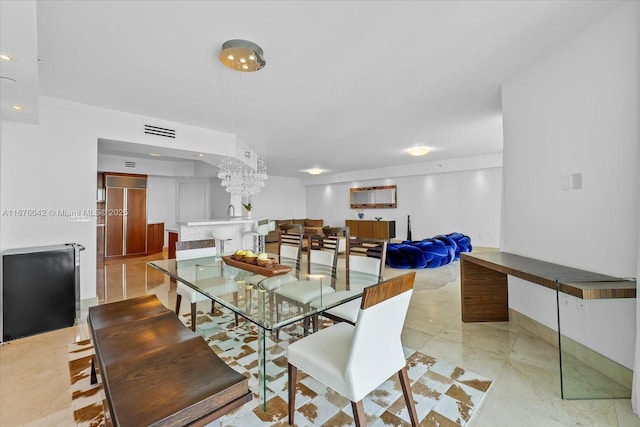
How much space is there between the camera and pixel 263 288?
6.91 feet

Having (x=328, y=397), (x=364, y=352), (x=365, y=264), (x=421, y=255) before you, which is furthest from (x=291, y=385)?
(x=421, y=255)

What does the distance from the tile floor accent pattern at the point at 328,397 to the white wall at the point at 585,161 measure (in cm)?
114

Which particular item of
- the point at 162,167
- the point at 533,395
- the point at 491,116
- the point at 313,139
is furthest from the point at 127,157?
the point at 533,395

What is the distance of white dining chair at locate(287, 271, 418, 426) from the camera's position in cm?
118

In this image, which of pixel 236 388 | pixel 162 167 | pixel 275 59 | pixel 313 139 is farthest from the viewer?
pixel 162 167

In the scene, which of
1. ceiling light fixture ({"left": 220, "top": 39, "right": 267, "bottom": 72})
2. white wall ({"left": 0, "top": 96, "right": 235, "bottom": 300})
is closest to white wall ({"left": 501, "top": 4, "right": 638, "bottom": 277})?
ceiling light fixture ({"left": 220, "top": 39, "right": 267, "bottom": 72})

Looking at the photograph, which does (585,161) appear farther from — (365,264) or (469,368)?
(365,264)

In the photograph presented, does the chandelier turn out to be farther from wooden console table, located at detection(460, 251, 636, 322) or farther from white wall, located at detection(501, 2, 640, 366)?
wooden console table, located at detection(460, 251, 636, 322)

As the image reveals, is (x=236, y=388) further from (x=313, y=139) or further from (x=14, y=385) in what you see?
(x=313, y=139)

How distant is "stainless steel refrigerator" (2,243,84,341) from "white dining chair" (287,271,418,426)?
2.91m

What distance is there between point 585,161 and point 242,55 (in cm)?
287

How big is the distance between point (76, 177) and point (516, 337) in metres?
5.17

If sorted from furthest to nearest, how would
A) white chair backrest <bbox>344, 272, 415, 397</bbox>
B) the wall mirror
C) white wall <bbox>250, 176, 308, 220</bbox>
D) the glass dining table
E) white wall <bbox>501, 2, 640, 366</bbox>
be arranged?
white wall <bbox>250, 176, 308, 220</bbox>
the wall mirror
white wall <bbox>501, 2, 640, 366</bbox>
the glass dining table
white chair backrest <bbox>344, 272, 415, 397</bbox>

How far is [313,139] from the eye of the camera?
5.43m
